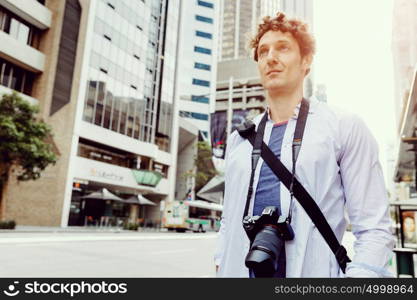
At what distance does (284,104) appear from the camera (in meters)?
1.75

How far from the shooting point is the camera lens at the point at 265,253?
129 cm

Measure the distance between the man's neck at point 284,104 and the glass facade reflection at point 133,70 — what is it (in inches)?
1157

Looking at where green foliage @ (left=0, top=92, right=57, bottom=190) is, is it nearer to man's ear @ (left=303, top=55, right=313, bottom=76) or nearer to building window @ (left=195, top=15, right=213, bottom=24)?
man's ear @ (left=303, top=55, right=313, bottom=76)

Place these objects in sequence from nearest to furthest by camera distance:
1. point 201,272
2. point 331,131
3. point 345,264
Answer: point 345,264 < point 331,131 < point 201,272

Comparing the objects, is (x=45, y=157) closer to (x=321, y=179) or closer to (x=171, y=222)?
(x=171, y=222)

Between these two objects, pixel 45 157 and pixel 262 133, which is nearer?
pixel 262 133

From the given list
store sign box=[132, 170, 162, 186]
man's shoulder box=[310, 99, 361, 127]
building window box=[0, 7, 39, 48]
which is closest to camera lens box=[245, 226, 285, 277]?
man's shoulder box=[310, 99, 361, 127]

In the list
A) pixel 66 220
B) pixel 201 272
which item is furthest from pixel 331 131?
pixel 66 220

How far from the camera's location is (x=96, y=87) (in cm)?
3056

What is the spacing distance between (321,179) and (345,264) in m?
0.33

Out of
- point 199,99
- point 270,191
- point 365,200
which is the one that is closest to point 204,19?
point 199,99

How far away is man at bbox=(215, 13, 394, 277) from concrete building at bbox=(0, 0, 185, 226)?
2670 centimetres

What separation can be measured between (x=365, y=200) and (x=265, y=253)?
43 centimetres

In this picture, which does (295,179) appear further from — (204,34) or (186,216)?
(204,34)
